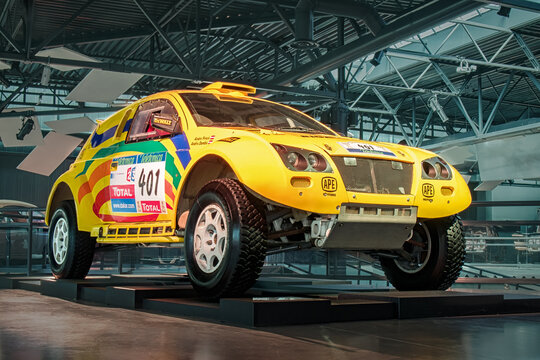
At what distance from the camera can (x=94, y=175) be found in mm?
7414

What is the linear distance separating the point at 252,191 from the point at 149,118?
2105mm

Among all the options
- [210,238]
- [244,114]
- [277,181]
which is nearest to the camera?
[277,181]

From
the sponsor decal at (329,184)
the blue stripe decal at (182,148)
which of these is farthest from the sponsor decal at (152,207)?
the sponsor decal at (329,184)

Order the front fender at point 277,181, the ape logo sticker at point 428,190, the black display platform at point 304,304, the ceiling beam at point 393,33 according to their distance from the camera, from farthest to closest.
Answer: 1. the ceiling beam at point 393,33
2. the ape logo sticker at point 428,190
3. the front fender at point 277,181
4. the black display platform at point 304,304

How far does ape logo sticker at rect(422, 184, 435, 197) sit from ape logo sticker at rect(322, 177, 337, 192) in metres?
0.89

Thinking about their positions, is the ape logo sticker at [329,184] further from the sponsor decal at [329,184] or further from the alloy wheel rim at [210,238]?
the alloy wheel rim at [210,238]

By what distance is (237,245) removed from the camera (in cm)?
514

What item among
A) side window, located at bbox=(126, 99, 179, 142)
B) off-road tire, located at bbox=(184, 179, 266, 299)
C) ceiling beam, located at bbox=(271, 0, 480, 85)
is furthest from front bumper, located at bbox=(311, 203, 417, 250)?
ceiling beam, located at bbox=(271, 0, 480, 85)

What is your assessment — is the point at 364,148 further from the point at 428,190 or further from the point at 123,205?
the point at 123,205

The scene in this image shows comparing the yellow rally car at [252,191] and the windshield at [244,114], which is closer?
the yellow rally car at [252,191]

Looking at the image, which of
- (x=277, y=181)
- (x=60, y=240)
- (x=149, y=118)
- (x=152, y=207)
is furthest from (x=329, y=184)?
(x=60, y=240)

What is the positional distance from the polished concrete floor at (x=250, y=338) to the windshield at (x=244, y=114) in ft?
6.31

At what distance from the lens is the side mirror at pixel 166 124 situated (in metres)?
6.25

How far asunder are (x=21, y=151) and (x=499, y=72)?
23.8 m
